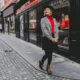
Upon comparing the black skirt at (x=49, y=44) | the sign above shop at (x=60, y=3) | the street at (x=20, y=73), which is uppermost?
the sign above shop at (x=60, y=3)

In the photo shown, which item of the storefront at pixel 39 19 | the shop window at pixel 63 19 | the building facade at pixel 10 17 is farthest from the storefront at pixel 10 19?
the shop window at pixel 63 19

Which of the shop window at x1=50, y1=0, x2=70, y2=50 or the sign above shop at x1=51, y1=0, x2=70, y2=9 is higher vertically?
the sign above shop at x1=51, y1=0, x2=70, y2=9

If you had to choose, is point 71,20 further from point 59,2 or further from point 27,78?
point 27,78

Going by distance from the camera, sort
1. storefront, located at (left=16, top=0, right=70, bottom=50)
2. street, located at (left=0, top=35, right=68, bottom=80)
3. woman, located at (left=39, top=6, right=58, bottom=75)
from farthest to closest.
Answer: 1. storefront, located at (left=16, top=0, right=70, bottom=50)
2. woman, located at (left=39, top=6, right=58, bottom=75)
3. street, located at (left=0, top=35, right=68, bottom=80)

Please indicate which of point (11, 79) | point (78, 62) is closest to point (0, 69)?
point (11, 79)

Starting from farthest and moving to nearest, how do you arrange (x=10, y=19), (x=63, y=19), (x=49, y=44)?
(x=10, y=19), (x=63, y=19), (x=49, y=44)

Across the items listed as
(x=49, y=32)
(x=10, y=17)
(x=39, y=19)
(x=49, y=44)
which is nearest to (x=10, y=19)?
(x=10, y=17)

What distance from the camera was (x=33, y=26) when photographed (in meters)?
23.8

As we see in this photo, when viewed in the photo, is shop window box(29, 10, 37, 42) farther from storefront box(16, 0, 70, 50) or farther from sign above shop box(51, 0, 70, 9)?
sign above shop box(51, 0, 70, 9)

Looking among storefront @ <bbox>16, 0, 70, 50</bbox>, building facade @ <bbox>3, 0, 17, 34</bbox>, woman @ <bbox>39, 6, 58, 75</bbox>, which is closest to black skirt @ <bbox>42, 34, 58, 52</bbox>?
woman @ <bbox>39, 6, 58, 75</bbox>

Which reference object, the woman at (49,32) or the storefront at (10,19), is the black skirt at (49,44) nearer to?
the woman at (49,32)

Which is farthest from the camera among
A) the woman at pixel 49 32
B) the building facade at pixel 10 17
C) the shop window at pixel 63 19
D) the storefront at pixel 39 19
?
the building facade at pixel 10 17

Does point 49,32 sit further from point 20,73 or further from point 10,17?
point 10,17

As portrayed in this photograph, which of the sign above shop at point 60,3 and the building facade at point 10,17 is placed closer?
the sign above shop at point 60,3
